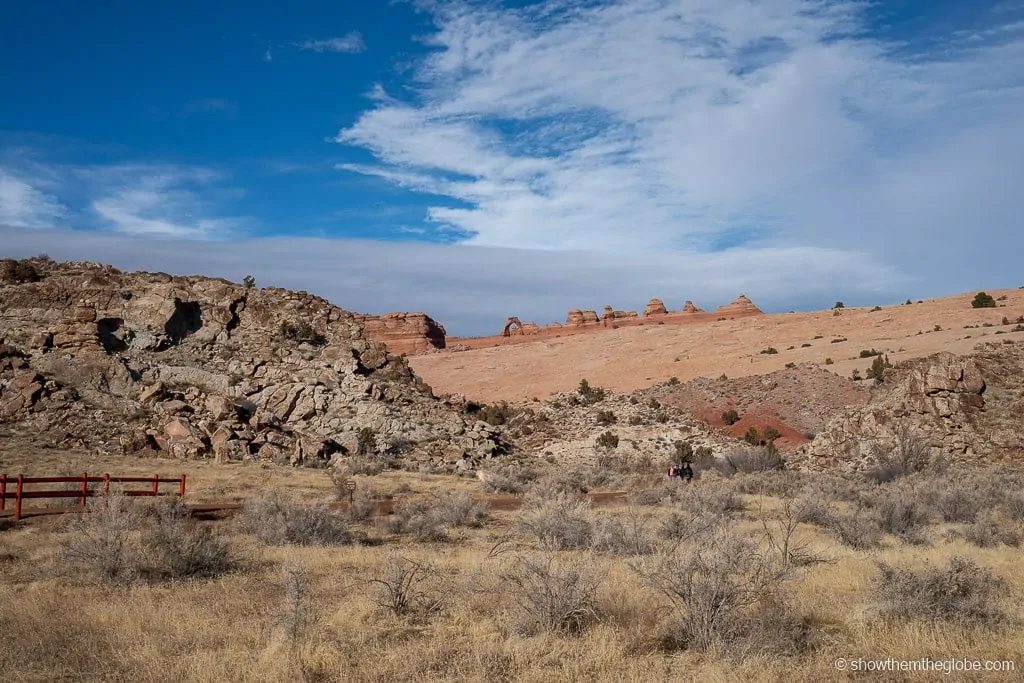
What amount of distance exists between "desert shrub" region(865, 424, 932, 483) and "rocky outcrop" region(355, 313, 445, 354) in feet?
318

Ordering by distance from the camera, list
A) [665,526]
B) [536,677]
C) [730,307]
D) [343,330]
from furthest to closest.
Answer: [730,307] < [343,330] < [665,526] < [536,677]

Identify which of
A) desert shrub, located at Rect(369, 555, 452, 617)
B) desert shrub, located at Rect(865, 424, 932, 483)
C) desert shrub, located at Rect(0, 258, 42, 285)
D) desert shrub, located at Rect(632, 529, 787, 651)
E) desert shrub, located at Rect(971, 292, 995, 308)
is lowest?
desert shrub, located at Rect(865, 424, 932, 483)

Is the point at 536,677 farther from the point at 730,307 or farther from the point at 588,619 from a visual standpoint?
the point at 730,307

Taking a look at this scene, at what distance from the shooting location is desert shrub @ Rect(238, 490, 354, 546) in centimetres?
1434

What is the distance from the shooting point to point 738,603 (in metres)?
7.32

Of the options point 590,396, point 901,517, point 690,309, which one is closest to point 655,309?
point 690,309

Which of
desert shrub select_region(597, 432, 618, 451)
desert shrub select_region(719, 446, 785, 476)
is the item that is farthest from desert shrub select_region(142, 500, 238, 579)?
desert shrub select_region(597, 432, 618, 451)

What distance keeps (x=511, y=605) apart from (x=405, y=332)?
115 metres

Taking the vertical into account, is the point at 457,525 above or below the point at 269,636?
below

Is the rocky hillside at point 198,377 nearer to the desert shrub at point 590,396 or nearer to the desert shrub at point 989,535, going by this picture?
the desert shrub at point 590,396

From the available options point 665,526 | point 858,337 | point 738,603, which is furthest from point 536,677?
point 858,337

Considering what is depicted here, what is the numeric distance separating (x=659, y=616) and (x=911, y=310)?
80535 millimetres

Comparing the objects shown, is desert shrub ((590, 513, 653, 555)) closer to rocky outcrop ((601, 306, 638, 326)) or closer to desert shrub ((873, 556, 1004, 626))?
desert shrub ((873, 556, 1004, 626))

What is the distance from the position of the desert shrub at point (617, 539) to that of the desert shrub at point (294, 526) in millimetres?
5504
